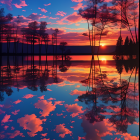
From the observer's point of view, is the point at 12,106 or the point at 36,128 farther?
the point at 12,106

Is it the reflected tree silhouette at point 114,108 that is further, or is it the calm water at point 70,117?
the reflected tree silhouette at point 114,108

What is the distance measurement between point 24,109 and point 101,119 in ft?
5.28

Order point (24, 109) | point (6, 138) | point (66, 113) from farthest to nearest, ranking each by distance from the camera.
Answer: point (24, 109), point (66, 113), point (6, 138)

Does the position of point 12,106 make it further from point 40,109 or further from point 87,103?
point 87,103

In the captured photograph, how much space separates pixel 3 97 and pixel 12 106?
0.91 m

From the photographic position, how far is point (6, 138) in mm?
2260

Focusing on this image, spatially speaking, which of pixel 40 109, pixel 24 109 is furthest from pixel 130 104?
pixel 24 109

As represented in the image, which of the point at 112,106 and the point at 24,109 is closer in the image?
the point at 24,109

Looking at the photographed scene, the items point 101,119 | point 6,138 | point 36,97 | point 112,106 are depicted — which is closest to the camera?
point 6,138

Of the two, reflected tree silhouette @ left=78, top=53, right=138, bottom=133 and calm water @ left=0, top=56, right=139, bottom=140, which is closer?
calm water @ left=0, top=56, right=139, bottom=140

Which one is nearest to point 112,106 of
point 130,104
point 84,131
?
point 130,104

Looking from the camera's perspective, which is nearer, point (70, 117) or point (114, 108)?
point (70, 117)

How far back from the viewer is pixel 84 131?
249 centimetres

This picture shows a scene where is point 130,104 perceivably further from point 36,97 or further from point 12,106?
point 12,106
